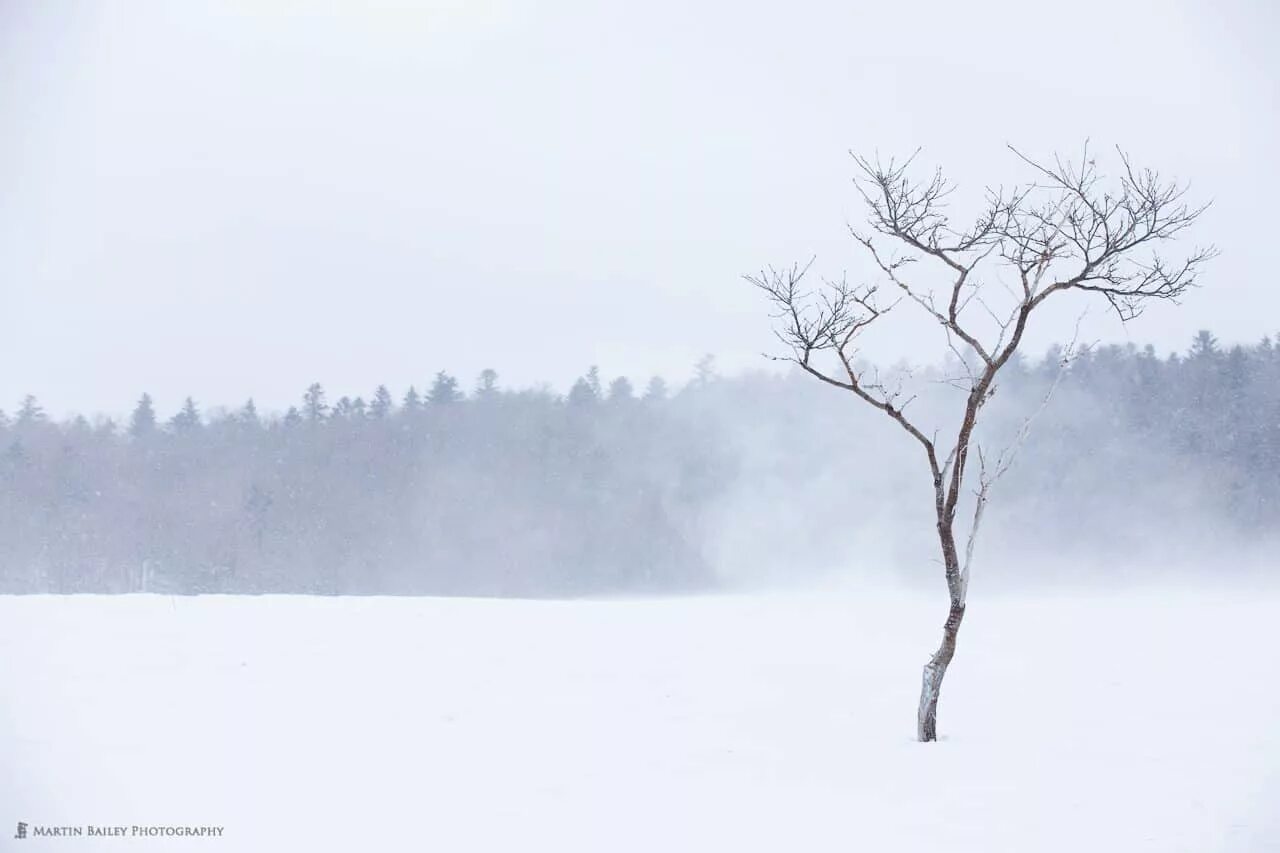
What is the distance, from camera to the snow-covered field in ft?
20.4

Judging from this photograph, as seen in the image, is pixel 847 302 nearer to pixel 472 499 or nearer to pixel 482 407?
pixel 472 499

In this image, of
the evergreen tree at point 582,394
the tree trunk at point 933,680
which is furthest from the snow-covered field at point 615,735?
the evergreen tree at point 582,394

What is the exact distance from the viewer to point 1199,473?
173 ft

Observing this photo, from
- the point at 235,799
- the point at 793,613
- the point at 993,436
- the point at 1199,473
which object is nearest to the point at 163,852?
the point at 235,799

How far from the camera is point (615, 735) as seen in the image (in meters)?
8.58

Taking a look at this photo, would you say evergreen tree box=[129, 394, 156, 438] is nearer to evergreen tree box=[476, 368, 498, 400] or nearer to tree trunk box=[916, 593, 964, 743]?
evergreen tree box=[476, 368, 498, 400]

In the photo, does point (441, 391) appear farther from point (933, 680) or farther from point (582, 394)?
point (933, 680)

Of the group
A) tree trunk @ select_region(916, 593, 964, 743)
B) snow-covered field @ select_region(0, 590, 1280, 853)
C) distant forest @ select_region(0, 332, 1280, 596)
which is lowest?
snow-covered field @ select_region(0, 590, 1280, 853)

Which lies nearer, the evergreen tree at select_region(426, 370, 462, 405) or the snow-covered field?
the snow-covered field

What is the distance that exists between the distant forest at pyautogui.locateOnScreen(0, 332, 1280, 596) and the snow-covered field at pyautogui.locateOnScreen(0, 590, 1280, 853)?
140 feet

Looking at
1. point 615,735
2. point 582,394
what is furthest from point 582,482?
point 615,735

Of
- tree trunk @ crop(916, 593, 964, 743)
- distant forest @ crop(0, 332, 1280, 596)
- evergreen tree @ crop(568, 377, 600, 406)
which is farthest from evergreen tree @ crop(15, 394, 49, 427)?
tree trunk @ crop(916, 593, 964, 743)

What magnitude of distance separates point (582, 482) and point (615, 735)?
197ft

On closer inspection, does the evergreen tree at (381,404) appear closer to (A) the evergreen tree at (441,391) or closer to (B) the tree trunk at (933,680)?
(A) the evergreen tree at (441,391)
